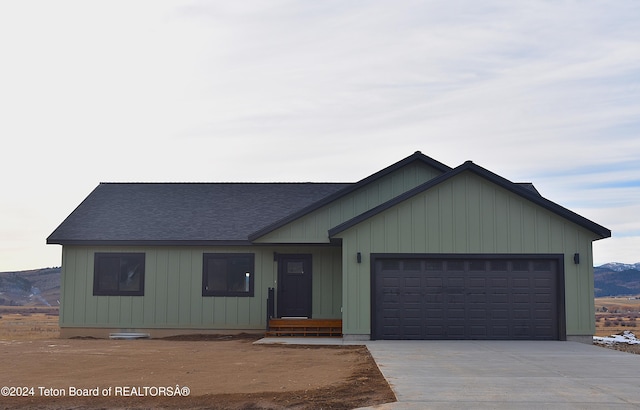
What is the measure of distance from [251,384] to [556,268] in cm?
1112

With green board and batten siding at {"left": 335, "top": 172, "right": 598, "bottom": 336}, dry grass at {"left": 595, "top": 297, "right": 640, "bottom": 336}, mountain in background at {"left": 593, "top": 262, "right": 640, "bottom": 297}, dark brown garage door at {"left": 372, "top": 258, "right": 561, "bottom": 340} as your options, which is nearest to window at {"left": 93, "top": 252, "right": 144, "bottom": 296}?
green board and batten siding at {"left": 335, "top": 172, "right": 598, "bottom": 336}

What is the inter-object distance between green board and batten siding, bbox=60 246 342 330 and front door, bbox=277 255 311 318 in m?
0.20

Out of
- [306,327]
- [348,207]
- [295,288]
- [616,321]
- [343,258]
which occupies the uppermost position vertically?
[348,207]

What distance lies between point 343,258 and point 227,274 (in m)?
4.98

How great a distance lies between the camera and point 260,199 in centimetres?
2642

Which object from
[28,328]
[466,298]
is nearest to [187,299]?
[466,298]

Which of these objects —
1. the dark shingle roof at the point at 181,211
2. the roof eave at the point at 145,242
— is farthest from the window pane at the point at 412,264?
the dark shingle roof at the point at 181,211

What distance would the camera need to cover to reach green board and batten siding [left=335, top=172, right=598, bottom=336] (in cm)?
2005

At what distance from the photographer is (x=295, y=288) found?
76.8 ft

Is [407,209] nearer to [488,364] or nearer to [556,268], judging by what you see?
[556,268]

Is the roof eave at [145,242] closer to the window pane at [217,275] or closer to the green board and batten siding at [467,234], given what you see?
the window pane at [217,275]

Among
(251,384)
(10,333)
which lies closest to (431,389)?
(251,384)

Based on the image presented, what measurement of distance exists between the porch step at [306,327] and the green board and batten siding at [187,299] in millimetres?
1361

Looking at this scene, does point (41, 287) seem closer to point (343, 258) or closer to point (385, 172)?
point (385, 172)
